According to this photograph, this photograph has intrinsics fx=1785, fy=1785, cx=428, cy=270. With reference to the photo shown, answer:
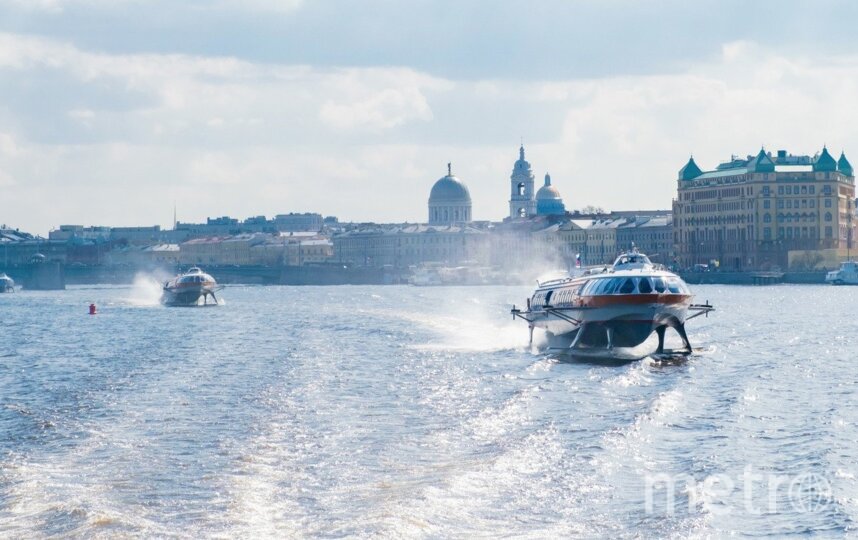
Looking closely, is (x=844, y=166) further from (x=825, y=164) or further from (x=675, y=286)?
(x=675, y=286)

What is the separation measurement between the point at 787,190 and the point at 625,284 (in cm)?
13640

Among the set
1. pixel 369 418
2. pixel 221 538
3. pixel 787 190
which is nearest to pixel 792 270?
pixel 787 190

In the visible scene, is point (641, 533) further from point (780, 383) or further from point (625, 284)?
point (625, 284)

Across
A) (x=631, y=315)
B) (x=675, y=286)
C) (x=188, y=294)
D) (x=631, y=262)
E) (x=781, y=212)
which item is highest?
(x=781, y=212)

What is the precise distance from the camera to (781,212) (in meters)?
183

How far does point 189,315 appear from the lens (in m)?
97.8

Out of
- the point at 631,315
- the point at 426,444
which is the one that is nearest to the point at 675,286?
the point at 631,315

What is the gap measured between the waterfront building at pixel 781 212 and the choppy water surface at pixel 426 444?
12722 centimetres

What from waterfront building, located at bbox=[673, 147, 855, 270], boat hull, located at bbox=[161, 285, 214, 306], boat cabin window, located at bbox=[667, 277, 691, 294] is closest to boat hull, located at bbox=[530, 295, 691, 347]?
boat cabin window, located at bbox=[667, 277, 691, 294]

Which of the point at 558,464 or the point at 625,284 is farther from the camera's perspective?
the point at 625,284

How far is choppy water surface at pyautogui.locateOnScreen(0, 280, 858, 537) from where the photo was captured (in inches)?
904

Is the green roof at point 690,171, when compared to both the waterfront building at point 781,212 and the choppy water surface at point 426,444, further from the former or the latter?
the choppy water surface at point 426,444

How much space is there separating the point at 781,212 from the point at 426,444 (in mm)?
157985

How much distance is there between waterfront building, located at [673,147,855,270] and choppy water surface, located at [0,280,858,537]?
127219 mm
